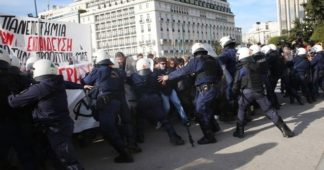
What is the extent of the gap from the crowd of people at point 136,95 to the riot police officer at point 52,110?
0.04 ft

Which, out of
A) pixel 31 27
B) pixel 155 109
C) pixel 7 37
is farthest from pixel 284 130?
pixel 7 37

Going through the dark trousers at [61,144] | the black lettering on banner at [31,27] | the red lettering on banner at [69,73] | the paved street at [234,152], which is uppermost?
the black lettering on banner at [31,27]

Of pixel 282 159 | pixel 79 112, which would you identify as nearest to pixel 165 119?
pixel 79 112

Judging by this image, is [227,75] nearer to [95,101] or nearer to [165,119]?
[165,119]

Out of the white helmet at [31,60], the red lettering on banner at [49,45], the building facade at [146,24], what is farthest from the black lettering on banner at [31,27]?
the building facade at [146,24]

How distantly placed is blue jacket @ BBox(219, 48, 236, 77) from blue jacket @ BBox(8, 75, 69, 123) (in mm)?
5295

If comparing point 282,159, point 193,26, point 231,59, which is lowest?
point 282,159

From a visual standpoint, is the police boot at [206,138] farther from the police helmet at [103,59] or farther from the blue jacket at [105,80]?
the police helmet at [103,59]

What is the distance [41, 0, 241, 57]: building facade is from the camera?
5266 inches

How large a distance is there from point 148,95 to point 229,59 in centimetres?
271

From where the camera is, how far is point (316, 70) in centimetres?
1370

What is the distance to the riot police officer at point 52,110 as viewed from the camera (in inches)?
225

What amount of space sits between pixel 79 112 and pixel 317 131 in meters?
4.52

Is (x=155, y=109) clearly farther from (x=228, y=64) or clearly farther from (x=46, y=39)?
(x=228, y=64)
